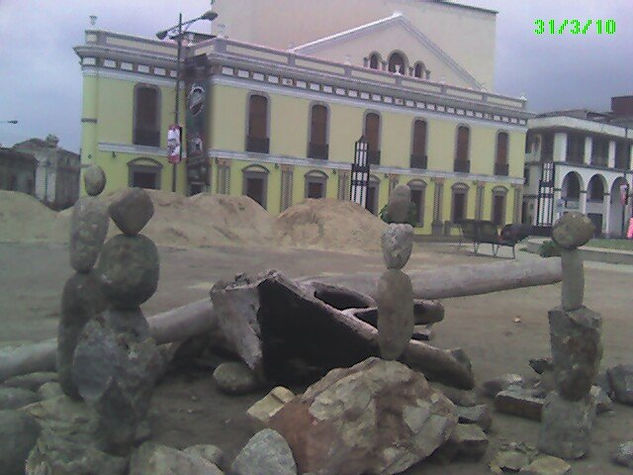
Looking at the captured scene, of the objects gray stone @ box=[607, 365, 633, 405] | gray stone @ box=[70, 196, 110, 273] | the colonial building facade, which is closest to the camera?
gray stone @ box=[70, 196, 110, 273]

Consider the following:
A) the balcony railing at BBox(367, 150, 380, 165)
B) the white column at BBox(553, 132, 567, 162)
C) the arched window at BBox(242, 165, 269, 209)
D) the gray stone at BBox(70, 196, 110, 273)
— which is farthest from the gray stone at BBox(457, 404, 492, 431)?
the white column at BBox(553, 132, 567, 162)

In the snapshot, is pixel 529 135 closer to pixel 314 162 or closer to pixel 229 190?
pixel 314 162

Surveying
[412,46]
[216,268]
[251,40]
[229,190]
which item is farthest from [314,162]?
[216,268]

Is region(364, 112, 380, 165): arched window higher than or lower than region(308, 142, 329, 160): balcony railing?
higher

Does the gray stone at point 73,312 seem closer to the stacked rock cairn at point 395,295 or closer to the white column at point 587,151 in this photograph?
the stacked rock cairn at point 395,295

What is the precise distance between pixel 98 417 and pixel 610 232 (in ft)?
163

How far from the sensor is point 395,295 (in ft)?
15.4

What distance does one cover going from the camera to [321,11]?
34781 mm

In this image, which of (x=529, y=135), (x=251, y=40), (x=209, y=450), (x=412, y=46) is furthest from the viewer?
(x=529, y=135)

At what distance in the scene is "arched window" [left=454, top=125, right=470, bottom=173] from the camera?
3544 centimetres

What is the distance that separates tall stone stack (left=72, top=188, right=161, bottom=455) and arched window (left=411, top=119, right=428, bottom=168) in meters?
30.6

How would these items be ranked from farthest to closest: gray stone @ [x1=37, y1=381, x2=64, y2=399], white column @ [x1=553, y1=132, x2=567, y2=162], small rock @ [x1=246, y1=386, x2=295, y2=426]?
white column @ [x1=553, y1=132, x2=567, y2=162] < gray stone @ [x1=37, y1=381, x2=64, y2=399] < small rock @ [x1=246, y1=386, x2=295, y2=426]

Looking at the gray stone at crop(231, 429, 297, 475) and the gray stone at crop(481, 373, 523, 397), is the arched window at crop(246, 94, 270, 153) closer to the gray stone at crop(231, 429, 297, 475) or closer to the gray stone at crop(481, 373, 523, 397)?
the gray stone at crop(481, 373, 523, 397)

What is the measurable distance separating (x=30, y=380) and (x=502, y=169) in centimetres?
3468
